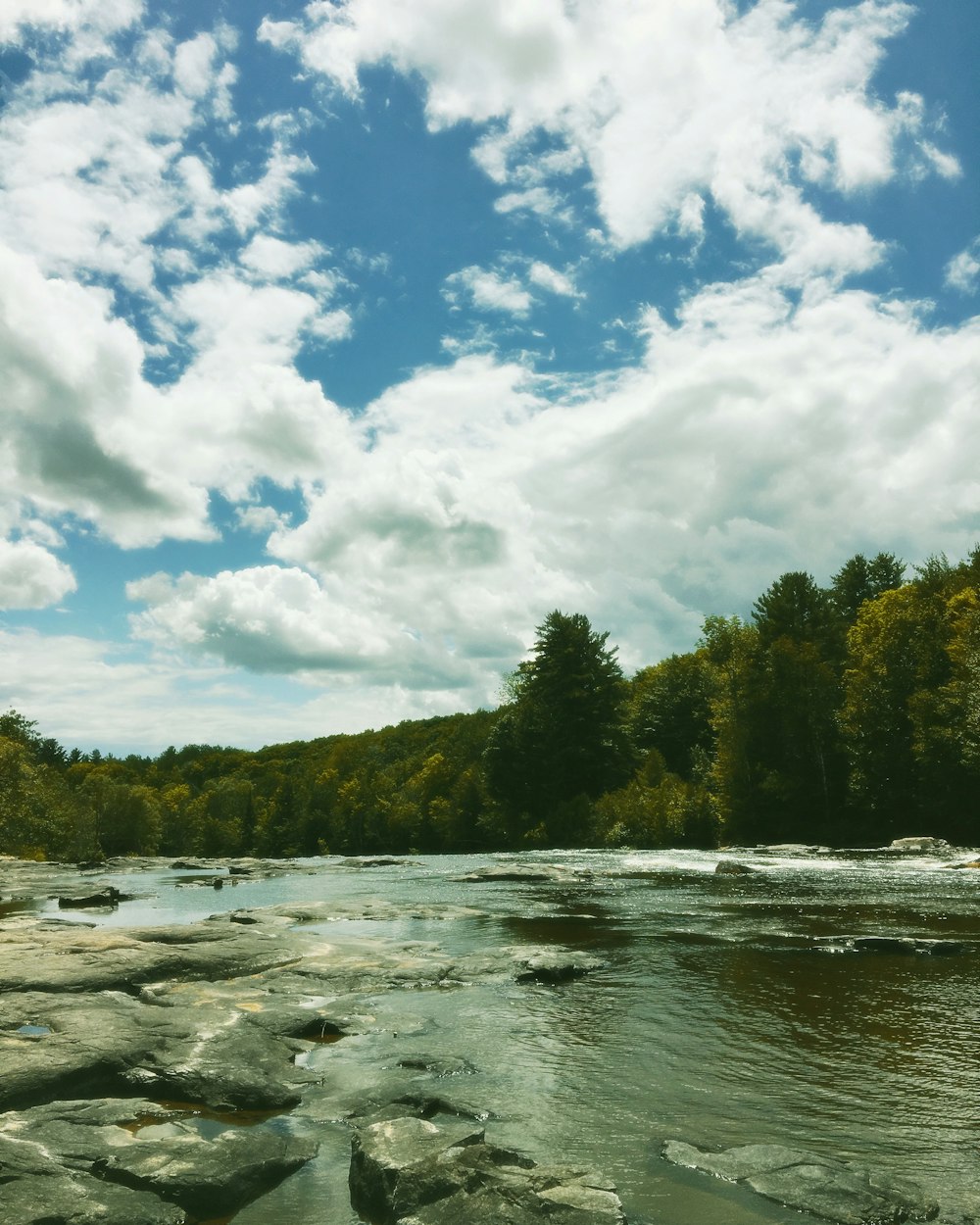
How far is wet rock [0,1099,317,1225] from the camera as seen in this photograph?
18.3ft

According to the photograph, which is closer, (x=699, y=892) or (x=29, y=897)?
(x=699, y=892)

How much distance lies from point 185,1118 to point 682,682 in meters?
86.2

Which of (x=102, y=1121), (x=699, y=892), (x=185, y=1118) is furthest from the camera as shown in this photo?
(x=699, y=892)

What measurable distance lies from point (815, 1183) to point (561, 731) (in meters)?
76.1

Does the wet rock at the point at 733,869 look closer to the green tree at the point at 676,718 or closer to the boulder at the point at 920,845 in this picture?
the boulder at the point at 920,845

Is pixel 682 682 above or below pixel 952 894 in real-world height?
above

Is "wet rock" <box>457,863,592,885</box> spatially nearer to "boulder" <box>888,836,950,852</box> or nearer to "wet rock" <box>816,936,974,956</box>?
"boulder" <box>888,836,950,852</box>

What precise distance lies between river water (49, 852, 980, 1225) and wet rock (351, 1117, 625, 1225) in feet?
0.99

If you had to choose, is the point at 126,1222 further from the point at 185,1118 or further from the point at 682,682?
the point at 682,682

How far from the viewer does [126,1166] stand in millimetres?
6145

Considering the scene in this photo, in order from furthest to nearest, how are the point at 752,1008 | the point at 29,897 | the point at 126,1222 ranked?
1. the point at 29,897
2. the point at 752,1008
3. the point at 126,1222

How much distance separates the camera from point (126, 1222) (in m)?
5.47

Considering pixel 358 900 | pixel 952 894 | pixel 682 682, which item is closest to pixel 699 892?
pixel 952 894

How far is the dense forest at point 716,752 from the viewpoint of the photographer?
173 ft
